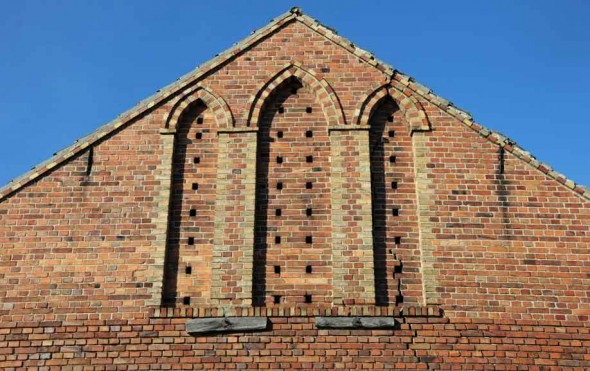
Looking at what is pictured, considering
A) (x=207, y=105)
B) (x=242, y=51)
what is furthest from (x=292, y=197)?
(x=242, y=51)

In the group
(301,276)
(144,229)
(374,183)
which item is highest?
(374,183)

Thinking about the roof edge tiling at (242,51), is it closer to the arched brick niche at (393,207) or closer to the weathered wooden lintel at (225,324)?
the arched brick niche at (393,207)

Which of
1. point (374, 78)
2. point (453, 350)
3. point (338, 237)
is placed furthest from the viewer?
point (374, 78)

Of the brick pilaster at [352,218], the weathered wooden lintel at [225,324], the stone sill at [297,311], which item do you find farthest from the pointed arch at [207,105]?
the weathered wooden lintel at [225,324]

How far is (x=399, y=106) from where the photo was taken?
11.8m

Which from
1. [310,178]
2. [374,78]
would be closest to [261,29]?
[374,78]

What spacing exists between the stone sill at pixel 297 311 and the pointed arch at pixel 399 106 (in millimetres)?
2913

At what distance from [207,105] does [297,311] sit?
3685 millimetres

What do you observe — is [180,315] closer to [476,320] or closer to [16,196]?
[16,196]

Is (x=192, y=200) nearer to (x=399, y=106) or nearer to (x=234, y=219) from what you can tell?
(x=234, y=219)

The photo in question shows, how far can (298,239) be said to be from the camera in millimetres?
10773

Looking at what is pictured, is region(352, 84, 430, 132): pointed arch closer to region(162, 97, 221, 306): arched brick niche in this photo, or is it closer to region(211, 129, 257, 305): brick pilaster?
region(211, 129, 257, 305): brick pilaster

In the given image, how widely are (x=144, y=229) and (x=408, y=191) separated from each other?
12.8ft

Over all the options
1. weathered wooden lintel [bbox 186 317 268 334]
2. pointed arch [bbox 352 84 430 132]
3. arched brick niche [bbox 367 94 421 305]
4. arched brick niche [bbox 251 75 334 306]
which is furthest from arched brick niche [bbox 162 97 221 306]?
arched brick niche [bbox 367 94 421 305]
